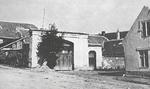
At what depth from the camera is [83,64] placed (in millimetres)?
32594

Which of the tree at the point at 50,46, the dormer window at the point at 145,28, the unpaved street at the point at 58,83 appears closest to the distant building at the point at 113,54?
the tree at the point at 50,46

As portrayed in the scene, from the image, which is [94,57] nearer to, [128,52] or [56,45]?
[56,45]

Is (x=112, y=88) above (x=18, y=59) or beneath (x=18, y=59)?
beneath

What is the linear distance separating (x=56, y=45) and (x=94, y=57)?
9392 mm

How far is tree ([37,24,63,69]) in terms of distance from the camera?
28047 mm

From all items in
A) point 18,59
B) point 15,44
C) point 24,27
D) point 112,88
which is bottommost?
point 112,88

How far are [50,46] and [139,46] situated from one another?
458 inches

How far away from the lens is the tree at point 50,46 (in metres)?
28.0

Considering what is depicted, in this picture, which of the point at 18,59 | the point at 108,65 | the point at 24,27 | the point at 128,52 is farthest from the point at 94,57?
the point at 24,27

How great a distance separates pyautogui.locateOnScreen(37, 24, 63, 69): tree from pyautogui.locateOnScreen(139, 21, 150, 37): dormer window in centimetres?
1144

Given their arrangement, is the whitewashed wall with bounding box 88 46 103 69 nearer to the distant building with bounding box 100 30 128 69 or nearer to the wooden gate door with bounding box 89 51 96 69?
the wooden gate door with bounding box 89 51 96 69

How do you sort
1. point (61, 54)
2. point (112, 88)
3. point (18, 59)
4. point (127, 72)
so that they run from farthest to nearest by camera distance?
point (18, 59)
point (61, 54)
point (127, 72)
point (112, 88)

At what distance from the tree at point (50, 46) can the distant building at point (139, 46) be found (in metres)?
9.76

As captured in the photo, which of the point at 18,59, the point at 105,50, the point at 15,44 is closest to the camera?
the point at 18,59
